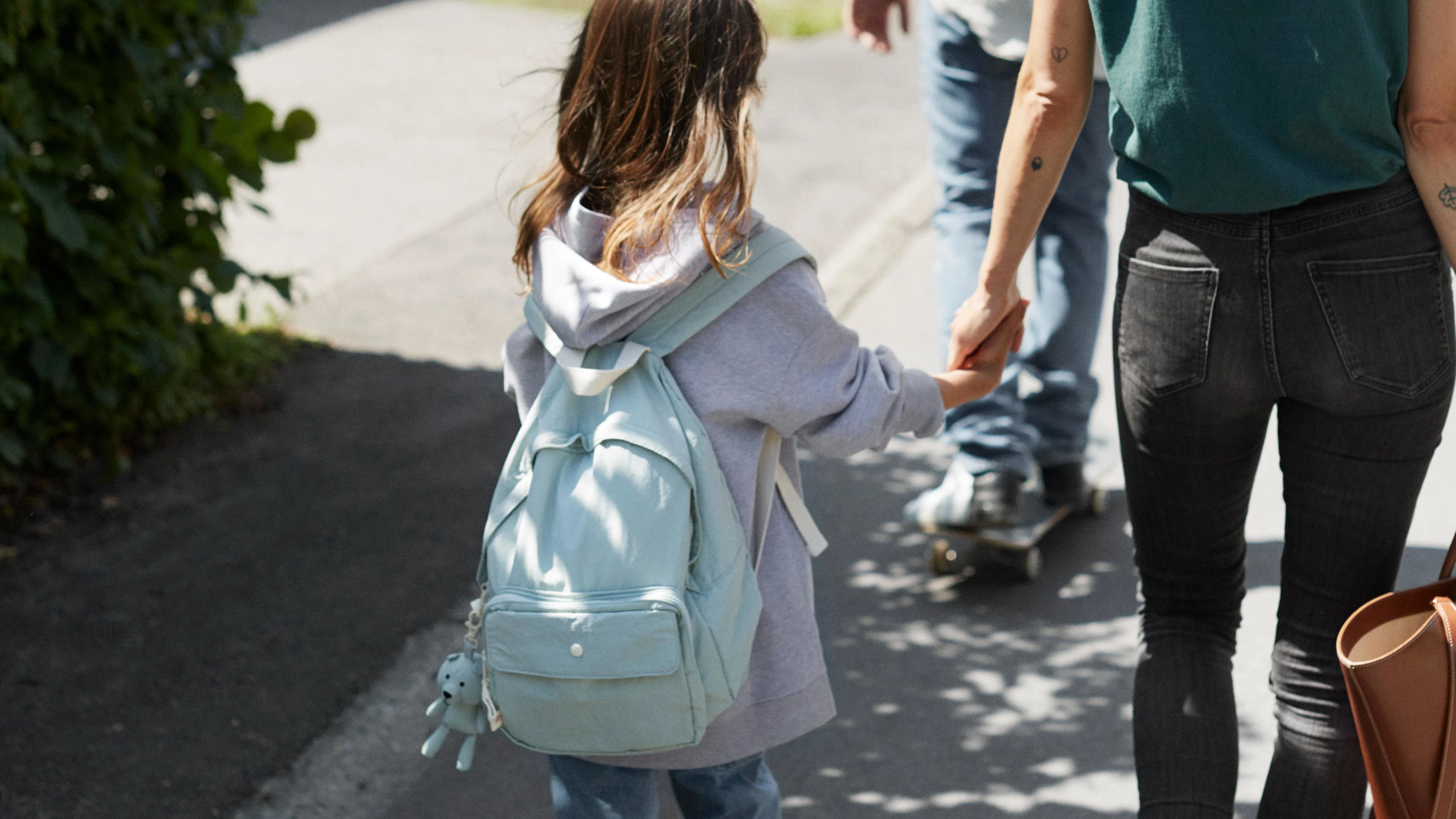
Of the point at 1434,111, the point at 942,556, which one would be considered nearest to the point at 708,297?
the point at 1434,111

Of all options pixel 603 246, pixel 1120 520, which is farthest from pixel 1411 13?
pixel 1120 520

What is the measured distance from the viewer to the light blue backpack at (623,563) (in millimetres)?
2115

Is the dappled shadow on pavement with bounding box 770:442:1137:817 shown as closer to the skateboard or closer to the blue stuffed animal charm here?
the skateboard

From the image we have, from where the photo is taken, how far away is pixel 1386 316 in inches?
84.4

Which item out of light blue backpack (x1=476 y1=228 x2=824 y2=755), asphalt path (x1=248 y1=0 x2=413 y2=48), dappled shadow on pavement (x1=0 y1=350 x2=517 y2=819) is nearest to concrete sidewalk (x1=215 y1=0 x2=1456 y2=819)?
dappled shadow on pavement (x1=0 y1=350 x2=517 y2=819)

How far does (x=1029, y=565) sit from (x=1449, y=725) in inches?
72.8

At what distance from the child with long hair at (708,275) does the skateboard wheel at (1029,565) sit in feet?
5.31

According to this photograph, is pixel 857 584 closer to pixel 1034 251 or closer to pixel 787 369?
pixel 1034 251

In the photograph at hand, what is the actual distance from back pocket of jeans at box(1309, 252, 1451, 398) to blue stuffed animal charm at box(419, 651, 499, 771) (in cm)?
134

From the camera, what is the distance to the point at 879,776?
10.6 feet

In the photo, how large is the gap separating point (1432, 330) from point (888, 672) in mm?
1750

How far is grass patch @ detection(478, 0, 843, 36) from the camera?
474 inches

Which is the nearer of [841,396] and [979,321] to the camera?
[841,396]

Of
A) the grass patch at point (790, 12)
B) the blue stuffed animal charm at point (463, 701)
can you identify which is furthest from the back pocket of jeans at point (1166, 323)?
the grass patch at point (790, 12)
